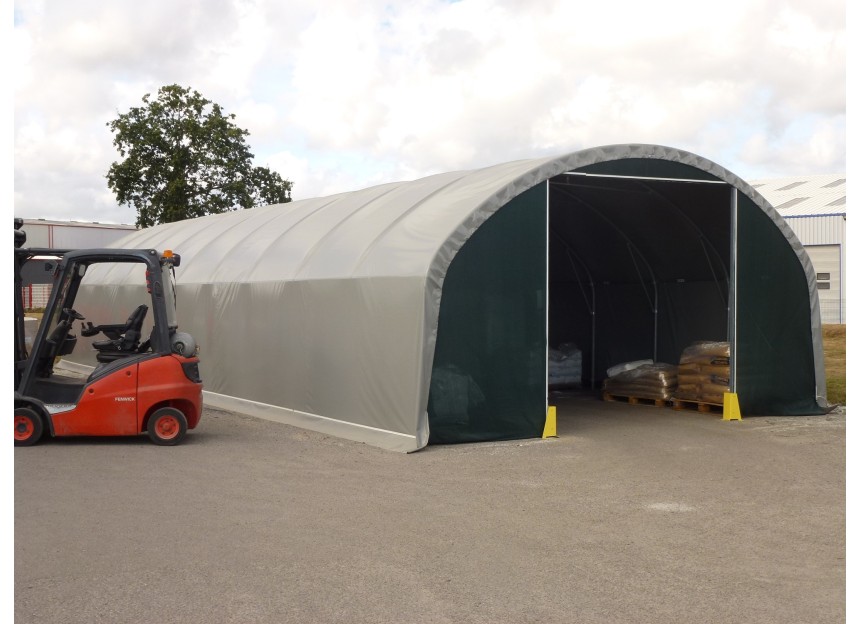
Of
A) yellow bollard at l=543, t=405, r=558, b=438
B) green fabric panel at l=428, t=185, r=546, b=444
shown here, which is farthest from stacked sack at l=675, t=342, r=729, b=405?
green fabric panel at l=428, t=185, r=546, b=444

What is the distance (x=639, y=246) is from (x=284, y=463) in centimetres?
854

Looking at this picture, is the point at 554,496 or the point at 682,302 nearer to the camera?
the point at 554,496

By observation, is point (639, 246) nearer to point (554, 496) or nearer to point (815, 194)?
point (554, 496)

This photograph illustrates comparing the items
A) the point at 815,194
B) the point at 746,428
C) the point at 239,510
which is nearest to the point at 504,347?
the point at 746,428

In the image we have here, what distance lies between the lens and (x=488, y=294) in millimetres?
11633

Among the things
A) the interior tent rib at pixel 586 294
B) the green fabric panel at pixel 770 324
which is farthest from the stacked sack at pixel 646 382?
the interior tent rib at pixel 586 294

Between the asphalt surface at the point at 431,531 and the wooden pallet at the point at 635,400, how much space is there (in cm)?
337

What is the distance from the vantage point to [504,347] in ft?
38.4

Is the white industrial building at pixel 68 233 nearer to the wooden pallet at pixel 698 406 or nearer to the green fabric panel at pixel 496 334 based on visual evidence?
the wooden pallet at pixel 698 406

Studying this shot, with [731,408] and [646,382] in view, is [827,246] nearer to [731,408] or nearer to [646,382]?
[646,382]

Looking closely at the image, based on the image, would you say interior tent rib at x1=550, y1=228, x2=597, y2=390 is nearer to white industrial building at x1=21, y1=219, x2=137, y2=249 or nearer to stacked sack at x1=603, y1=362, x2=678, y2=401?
stacked sack at x1=603, y1=362, x2=678, y2=401

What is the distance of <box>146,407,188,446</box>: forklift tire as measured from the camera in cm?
1112

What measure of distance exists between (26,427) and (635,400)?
30.1 feet

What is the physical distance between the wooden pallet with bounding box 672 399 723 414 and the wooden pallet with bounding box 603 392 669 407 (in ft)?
1.05
